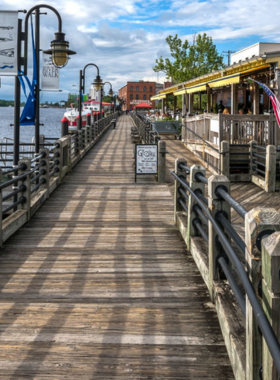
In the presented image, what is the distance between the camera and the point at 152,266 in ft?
22.1

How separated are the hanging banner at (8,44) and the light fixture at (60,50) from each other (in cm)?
152

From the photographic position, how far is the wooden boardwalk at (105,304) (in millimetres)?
4000

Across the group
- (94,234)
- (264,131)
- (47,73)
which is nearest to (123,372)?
(94,234)

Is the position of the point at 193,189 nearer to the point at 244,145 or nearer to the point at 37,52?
the point at 37,52

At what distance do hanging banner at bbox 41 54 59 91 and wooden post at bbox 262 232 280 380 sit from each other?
1125cm

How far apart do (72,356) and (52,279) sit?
2.16 m

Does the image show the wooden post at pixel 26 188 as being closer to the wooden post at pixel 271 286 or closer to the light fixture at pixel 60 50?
the light fixture at pixel 60 50

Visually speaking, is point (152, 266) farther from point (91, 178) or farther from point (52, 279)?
point (91, 178)

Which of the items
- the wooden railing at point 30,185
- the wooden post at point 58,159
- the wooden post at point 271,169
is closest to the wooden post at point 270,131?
the wooden post at point 271,169

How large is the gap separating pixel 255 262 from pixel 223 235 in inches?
38.2

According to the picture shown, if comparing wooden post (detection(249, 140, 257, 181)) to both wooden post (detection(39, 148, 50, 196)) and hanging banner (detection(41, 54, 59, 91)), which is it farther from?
wooden post (detection(39, 148, 50, 196))

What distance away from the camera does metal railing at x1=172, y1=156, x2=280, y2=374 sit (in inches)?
110

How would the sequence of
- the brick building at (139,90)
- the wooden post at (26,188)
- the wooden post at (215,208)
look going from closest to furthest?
the wooden post at (215,208)
the wooden post at (26,188)
the brick building at (139,90)

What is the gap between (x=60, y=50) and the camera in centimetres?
1182
